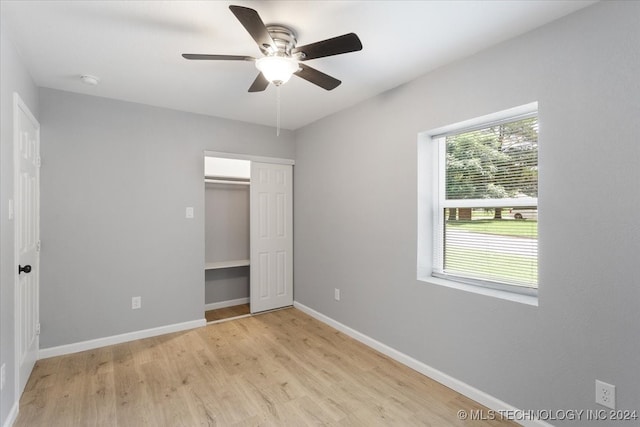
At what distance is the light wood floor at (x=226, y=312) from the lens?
405 centimetres

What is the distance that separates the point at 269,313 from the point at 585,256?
135 inches

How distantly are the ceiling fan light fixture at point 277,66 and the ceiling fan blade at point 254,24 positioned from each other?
0.07 meters

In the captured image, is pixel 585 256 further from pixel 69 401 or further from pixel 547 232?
pixel 69 401

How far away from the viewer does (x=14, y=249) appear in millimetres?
2135

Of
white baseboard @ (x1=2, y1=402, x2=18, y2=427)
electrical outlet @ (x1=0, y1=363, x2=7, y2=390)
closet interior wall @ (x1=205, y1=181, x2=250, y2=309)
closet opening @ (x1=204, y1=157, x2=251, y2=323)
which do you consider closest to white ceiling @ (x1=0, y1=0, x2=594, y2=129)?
closet opening @ (x1=204, y1=157, x2=251, y2=323)

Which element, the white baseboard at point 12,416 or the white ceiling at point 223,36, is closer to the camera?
the white ceiling at point 223,36

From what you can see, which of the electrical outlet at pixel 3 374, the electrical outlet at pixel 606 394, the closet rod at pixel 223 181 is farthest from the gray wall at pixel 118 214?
the electrical outlet at pixel 606 394

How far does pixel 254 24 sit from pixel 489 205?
2005 millimetres

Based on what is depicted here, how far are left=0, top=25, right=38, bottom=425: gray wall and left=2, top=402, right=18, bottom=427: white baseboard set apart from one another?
1.4 inches

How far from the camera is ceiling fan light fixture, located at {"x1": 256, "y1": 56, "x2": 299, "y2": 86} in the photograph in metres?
1.88

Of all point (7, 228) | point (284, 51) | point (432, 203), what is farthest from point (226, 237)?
point (284, 51)

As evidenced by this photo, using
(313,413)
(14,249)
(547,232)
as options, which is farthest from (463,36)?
(14,249)

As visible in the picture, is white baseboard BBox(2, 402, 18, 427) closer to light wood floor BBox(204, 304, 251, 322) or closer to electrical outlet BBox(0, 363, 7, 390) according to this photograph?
electrical outlet BBox(0, 363, 7, 390)

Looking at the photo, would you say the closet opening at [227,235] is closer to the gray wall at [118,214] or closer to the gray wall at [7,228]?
the gray wall at [118,214]
